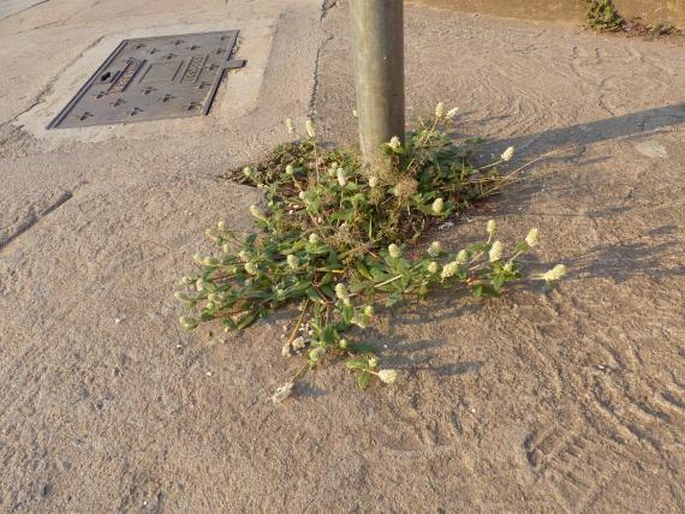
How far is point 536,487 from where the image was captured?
1566 mm

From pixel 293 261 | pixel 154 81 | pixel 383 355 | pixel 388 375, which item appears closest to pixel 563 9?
pixel 154 81

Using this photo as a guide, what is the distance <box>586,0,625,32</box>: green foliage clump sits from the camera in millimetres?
4146

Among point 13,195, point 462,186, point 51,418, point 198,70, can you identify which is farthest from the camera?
point 198,70

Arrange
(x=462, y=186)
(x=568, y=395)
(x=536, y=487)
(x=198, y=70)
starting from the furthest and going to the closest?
1. (x=198, y=70)
2. (x=462, y=186)
3. (x=568, y=395)
4. (x=536, y=487)

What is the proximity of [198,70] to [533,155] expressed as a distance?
9.61 feet

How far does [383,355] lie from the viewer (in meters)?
1.98

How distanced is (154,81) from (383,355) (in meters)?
3.46

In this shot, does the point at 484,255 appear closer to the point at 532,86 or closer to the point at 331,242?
the point at 331,242

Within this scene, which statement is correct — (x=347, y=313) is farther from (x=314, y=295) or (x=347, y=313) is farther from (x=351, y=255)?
(x=351, y=255)

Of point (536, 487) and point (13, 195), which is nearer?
point (536, 487)

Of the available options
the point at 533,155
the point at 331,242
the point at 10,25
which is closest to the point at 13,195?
the point at 331,242

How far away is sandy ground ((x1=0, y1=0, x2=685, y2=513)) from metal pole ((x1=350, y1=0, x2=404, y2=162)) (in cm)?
60

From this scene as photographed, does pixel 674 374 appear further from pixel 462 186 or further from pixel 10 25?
pixel 10 25

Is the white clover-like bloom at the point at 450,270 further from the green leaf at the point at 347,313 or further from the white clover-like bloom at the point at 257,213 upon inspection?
the white clover-like bloom at the point at 257,213
